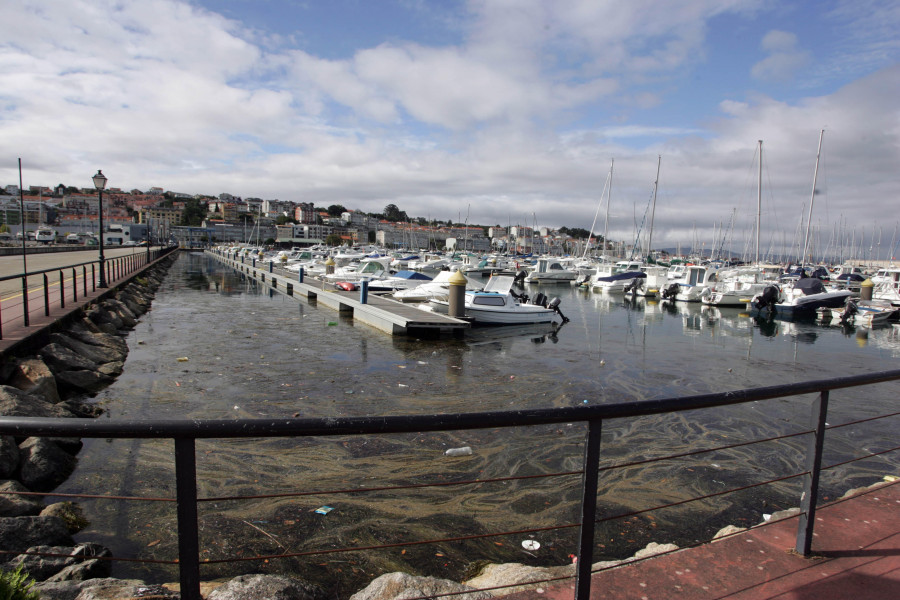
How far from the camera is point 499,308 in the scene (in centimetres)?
2058

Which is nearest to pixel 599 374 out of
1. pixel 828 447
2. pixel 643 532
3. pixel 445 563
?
pixel 828 447

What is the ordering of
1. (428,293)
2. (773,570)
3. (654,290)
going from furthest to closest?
(654,290), (428,293), (773,570)

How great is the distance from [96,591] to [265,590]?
957mm

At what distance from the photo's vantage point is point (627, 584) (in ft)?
8.97

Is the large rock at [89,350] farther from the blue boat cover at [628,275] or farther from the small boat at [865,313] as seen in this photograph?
the blue boat cover at [628,275]

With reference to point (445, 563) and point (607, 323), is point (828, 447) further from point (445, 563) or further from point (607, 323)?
point (607, 323)

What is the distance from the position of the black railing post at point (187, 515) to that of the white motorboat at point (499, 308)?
59.2 feet

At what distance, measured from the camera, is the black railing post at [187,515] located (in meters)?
1.72

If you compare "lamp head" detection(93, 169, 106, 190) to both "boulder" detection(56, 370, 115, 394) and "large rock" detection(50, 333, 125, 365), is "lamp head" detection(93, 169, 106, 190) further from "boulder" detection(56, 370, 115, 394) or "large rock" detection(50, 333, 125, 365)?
"boulder" detection(56, 370, 115, 394)

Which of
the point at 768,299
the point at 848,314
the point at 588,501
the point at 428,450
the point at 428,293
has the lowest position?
the point at 428,450

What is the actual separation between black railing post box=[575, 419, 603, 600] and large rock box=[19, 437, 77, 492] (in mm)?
6277

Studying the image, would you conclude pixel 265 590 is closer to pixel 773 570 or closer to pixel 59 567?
pixel 59 567

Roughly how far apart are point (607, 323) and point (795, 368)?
903cm

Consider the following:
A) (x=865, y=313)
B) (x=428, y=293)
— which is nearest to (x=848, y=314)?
(x=865, y=313)
